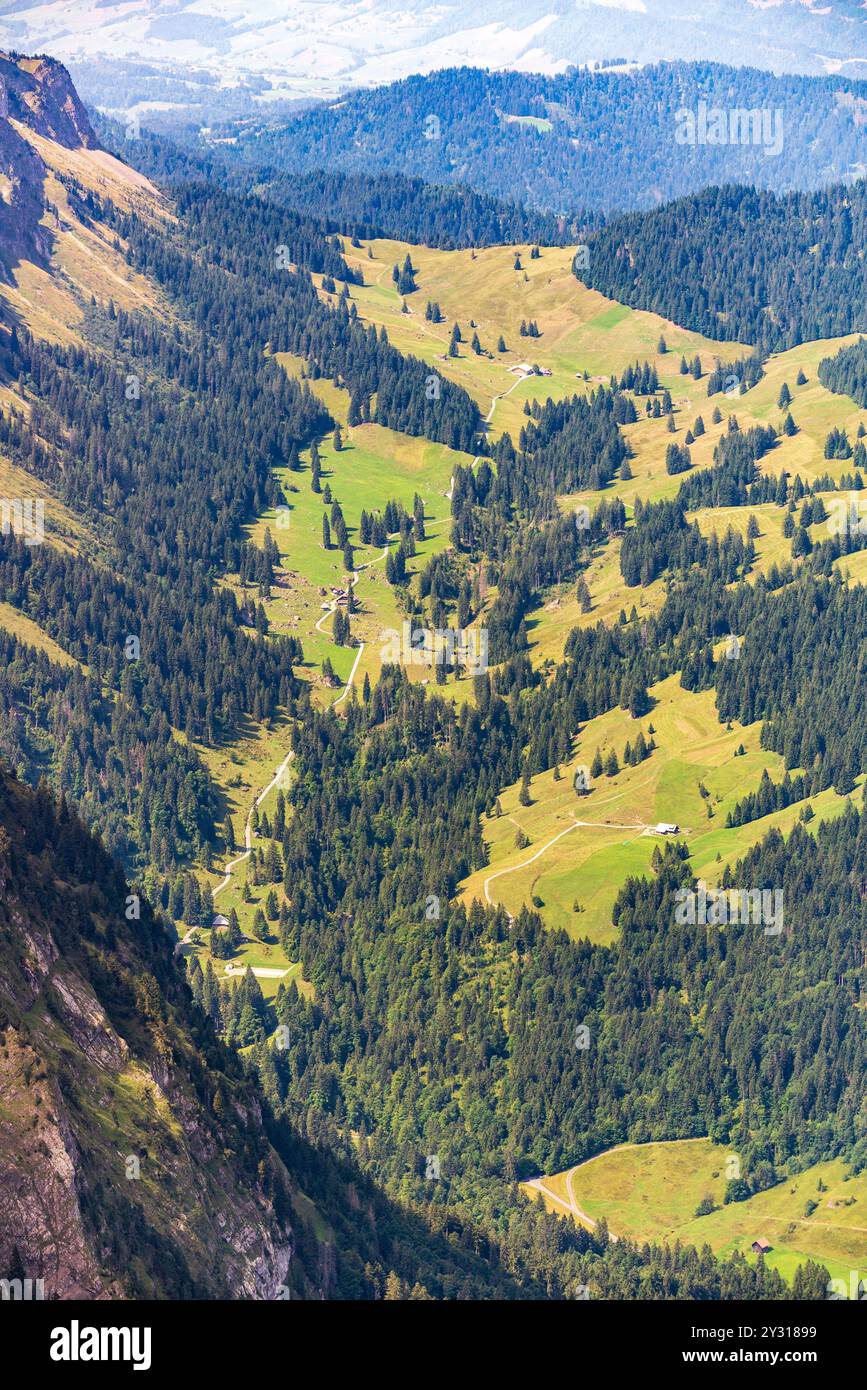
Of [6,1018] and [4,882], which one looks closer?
[6,1018]

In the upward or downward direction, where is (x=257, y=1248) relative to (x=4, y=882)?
downward
